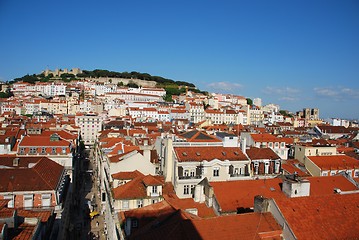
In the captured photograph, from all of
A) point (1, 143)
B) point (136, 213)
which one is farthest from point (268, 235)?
point (1, 143)

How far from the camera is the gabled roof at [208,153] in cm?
3503

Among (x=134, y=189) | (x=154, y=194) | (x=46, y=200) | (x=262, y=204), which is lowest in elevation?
(x=46, y=200)

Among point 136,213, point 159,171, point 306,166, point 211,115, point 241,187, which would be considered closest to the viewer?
point 136,213

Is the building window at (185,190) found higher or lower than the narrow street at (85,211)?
higher

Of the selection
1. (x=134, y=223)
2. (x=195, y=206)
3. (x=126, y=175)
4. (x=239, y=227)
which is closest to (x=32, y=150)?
(x=126, y=175)

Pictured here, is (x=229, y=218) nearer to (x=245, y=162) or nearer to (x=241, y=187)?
(x=241, y=187)

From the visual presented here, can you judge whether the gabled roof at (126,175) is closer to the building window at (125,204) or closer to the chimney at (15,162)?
the building window at (125,204)

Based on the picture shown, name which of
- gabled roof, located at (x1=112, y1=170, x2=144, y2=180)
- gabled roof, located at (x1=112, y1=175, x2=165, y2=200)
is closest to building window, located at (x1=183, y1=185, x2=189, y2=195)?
gabled roof, located at (x1=112, y1=175, x2=165, y2=200)

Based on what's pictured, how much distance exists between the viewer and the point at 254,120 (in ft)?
495

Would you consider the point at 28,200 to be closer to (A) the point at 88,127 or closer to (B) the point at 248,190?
(B) the point at 248,190

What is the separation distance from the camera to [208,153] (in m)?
36.5

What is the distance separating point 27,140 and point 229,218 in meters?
37.5

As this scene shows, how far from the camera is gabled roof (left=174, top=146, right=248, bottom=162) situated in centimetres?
3503

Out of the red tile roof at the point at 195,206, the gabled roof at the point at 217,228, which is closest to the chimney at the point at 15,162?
the red tile roof at the point at 195,206
